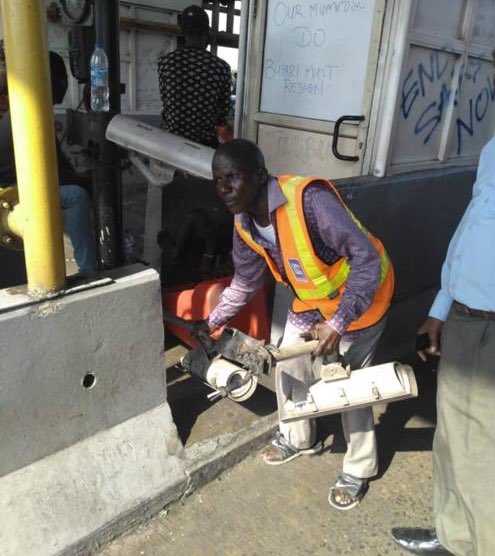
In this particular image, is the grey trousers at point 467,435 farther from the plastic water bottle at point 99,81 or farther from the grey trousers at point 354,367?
the plastic water bottle at point 99,81

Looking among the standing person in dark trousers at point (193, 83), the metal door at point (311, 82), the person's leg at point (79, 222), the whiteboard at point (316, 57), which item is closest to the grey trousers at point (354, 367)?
the person's leg at point (79, 222)

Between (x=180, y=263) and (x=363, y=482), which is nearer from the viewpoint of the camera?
(x=363, y=482)

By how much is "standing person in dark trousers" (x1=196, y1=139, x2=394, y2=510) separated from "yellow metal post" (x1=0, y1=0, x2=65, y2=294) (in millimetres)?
653

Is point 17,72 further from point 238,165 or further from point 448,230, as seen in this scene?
point 448,230

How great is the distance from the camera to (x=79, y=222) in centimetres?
348

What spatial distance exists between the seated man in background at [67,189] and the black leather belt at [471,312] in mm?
2313

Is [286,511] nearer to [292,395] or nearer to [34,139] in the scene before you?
[292,395]

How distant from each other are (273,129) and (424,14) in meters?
1.37

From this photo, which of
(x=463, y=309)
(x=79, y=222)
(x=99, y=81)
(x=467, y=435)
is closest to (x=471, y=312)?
(x=463, y=309)

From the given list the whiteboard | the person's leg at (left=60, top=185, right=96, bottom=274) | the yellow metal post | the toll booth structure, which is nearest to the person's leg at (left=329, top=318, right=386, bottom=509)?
the toll booth structure

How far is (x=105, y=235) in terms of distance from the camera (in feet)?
11.1

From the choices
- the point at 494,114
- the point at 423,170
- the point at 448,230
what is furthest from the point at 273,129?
the point at 494,114

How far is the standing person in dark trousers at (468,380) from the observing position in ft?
6.42

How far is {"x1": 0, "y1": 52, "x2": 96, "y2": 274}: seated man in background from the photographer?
10.9 ft
